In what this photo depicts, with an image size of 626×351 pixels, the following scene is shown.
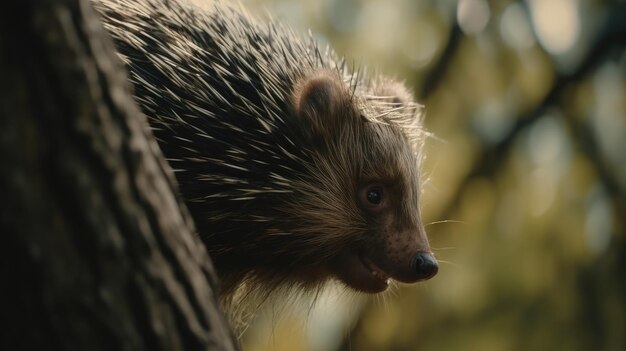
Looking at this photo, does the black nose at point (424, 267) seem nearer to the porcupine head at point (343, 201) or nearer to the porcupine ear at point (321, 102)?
the porcupine head at point (343, 201)

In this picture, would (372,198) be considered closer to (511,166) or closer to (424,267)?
(424,267)

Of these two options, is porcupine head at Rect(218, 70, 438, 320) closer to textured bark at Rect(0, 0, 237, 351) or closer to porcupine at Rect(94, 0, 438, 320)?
porcupine at Rect(94, 0, 438, 320)

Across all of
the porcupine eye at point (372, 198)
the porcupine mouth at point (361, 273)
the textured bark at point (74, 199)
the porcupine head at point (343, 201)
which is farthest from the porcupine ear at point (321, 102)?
the textured bark at point (74, 199)

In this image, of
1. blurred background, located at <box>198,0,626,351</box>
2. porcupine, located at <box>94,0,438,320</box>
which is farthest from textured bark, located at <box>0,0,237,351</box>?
blurred background, located at <box>198,0,626,351</box>

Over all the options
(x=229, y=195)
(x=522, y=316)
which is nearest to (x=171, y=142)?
(x=229, y=195)

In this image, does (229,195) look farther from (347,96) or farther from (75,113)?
(75,113)
